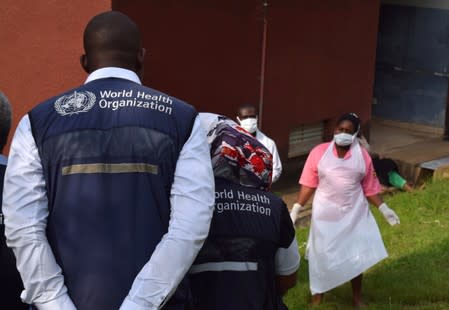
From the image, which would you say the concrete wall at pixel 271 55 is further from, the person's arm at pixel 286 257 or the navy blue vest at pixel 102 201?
the navy blue vest at pixel 102 201

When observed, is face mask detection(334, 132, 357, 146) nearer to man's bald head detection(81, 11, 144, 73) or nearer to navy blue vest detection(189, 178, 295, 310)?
navy blue vest detection(189, 178, 295, 310)

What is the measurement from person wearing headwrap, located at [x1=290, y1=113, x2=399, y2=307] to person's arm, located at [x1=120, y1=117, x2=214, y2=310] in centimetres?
412

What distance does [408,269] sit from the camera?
745 centimetres

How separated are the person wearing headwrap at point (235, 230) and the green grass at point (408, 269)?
352cm

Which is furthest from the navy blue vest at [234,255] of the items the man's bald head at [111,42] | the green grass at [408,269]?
the green grass at [408,269]

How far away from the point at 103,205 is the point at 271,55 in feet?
25.1

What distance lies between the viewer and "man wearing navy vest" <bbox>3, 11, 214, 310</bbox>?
8.53 ft

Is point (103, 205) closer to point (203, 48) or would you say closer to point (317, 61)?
point (203, 48)

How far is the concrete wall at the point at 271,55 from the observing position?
8977 millimetres

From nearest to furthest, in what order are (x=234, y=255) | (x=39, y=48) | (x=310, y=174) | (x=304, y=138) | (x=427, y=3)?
(x=234, y=255), (x=310, y=174), (x=39, y=48), (x=304, y=138), (x=427, y=3)

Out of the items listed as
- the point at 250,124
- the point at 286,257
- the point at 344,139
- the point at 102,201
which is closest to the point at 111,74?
Result: the point at 102,201

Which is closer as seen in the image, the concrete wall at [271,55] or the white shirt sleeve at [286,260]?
the white shirt sleeve at [286,260]

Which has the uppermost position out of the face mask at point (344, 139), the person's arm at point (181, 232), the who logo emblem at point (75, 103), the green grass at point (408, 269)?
the who logo emblem at point (75, 103)

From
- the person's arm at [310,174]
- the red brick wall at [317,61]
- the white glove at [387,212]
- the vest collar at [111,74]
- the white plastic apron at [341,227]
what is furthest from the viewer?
the red brick wall at [317,61]
